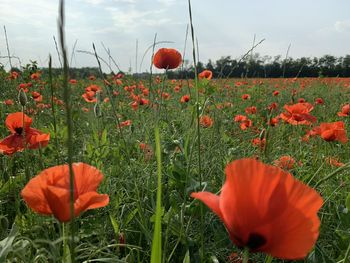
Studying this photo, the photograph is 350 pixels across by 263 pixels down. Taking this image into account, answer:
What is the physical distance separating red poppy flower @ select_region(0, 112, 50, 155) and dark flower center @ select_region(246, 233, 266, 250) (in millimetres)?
822

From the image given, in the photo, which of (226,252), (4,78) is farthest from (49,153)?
(4,78)

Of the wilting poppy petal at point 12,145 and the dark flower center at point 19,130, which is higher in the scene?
the dark flower center at point 19,130

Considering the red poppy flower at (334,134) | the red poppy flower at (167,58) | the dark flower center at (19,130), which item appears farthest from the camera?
the red poppy flower at (167,58)

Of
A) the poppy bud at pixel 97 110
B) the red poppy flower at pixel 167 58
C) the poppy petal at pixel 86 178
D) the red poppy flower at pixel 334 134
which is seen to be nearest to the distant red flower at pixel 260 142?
the red poppy flower at pixel 334 134

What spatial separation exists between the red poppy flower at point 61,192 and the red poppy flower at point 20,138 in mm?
583

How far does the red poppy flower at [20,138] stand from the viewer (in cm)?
126

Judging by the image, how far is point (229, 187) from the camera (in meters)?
0.51

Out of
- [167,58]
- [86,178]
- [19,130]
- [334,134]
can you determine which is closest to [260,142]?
[334,134]

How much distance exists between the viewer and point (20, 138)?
4.38ft

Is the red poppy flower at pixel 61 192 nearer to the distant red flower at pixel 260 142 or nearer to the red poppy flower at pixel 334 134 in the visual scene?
the distant red flower at pixel 260 142

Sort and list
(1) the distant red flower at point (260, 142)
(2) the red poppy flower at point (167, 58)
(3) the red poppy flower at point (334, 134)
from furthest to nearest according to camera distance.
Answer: (2) the red poppy flower at point (167, 58) < (3) the red poppy flower at point (334, 134) < (1) the distant red flower at point (260, 142)

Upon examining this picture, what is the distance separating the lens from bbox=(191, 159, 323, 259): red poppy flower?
50 centimetres

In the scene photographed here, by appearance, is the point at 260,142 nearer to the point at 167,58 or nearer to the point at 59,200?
the point at 167,58

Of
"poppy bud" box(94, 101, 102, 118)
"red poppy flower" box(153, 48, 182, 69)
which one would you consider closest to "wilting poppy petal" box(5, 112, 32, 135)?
"poppy bud" box(94, 101, 102, 118)
